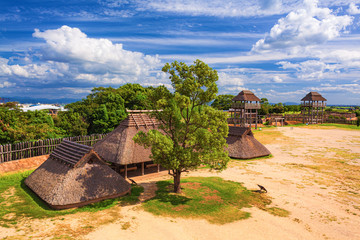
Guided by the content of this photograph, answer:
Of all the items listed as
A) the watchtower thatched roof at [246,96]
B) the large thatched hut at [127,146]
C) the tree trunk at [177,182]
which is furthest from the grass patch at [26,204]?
the watchtower thatched roof at [246,96]

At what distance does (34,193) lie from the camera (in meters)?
15.0

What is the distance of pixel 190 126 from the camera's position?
15.1 meters

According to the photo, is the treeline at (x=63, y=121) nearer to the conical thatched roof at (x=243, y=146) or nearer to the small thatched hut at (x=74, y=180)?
the small thatched hut at (x=74, y=180)

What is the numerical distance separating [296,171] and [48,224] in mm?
21462

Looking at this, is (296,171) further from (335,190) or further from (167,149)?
(167,149)

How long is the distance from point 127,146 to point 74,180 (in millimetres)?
5918

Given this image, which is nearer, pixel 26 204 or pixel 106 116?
pixel 26 204

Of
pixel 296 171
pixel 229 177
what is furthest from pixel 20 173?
pixel 296 171

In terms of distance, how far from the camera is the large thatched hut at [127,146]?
60.6ft

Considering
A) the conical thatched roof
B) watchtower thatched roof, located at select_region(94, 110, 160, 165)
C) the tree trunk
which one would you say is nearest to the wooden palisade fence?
watchtower thatched roof, located at select_region(94, 110, 160, 165)

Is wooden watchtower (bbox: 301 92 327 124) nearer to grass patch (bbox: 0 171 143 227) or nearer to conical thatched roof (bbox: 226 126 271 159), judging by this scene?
conical thatched roof (bbox: 226 126 271 159)

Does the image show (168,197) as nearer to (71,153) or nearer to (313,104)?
(71,153)

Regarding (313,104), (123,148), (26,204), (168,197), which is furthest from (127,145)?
(313,104)

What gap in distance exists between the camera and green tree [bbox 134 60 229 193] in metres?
13.6
